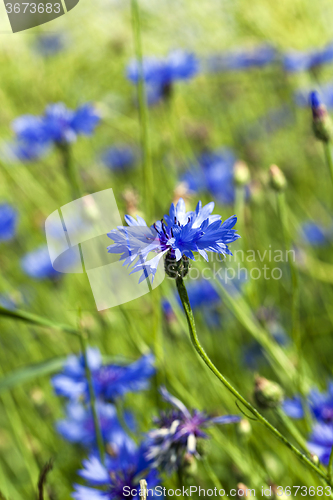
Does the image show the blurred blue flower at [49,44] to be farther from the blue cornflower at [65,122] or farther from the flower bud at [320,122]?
the flower bud at [320,122]

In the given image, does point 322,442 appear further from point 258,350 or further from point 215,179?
point 215,179

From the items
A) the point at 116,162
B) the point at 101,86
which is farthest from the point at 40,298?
the point at 101,86

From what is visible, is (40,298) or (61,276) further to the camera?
(40,298)

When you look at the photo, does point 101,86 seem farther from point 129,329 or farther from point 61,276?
point 129,329

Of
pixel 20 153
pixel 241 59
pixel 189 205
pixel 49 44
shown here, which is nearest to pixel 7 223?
pixel 20 153

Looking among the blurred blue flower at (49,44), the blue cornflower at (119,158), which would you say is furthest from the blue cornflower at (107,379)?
the blurred blue flower at (49,44)

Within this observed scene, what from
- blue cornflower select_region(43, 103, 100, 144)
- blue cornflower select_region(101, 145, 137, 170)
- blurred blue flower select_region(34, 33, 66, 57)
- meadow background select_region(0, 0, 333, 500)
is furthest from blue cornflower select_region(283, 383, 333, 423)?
blurred blue flower select_region(34, 33, 66, 57)
